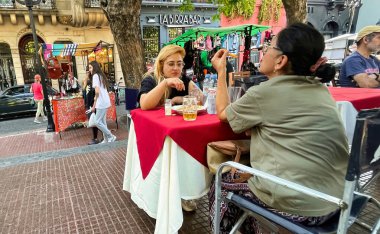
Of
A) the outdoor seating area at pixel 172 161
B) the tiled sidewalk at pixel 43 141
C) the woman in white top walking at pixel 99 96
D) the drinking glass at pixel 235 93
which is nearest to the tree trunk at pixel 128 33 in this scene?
the woman in white top walking at pixel 99 96

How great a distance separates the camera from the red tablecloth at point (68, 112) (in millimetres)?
6859

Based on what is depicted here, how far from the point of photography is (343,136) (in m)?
1.52

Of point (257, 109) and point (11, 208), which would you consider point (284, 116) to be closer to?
point (257, 109)

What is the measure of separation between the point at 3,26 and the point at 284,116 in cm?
1840

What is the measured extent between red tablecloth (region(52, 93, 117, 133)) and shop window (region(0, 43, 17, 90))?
11617 mm

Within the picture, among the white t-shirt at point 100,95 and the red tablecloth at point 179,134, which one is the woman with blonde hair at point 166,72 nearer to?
the red tablecloth at point 179,134

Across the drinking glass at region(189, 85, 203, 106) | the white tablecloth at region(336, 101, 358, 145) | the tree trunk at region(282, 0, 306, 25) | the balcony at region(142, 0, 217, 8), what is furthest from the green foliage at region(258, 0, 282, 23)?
the drinking glass at region(189, 85, 203, 106)

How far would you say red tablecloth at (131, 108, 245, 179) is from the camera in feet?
6.43

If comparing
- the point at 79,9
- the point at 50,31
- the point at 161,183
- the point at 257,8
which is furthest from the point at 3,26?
the point at 161,183

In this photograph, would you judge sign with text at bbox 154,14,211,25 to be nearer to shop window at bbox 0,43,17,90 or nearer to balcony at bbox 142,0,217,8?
balcony at bbox 142,0,217,8

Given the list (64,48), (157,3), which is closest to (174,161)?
(64,48)

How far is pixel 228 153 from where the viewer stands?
1915 mm

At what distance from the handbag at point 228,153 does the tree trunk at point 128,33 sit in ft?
17.9

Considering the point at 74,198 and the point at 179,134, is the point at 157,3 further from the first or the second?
the point at 179,134
